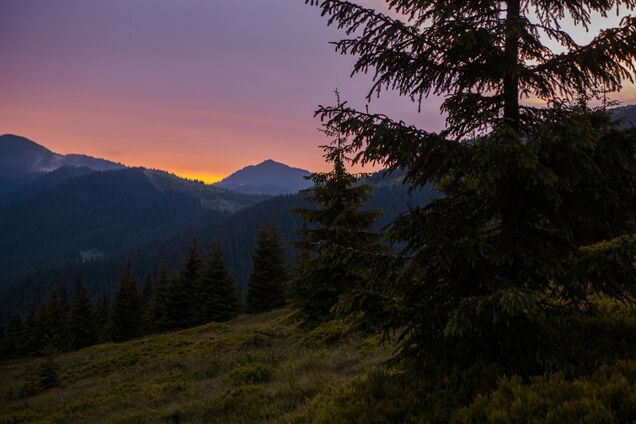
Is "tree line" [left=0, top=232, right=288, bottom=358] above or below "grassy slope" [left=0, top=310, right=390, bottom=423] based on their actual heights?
below

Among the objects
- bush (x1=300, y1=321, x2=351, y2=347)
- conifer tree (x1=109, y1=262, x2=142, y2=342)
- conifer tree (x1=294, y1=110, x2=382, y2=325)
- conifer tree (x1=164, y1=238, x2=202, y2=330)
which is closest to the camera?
bush (x1=300, y1=321, x2=351, y2=347)

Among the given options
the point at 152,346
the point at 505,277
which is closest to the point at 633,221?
the point at 505,277

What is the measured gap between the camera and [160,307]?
176 ft

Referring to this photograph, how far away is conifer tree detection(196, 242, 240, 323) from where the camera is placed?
49.8 meters

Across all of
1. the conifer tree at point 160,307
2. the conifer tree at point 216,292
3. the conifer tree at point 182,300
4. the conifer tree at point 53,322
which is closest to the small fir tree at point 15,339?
the conifer tree at point 53,322

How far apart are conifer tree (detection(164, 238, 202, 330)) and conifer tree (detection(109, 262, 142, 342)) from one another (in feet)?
26.5

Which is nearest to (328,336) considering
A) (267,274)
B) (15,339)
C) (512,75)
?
(512,75)

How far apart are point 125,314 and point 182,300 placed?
11226 mm

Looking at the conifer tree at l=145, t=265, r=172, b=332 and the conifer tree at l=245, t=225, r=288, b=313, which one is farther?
the conifer tree at l=145, t=265, r=172, b=332

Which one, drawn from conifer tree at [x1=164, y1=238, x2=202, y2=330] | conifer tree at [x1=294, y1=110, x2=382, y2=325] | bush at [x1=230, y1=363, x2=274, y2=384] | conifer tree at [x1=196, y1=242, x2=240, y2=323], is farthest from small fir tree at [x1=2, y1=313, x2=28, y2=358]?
bush at [x1=230, y1=363, x2=274, y2=384]

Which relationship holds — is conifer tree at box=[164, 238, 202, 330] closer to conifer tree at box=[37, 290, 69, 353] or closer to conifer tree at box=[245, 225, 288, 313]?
conifer tree at box=[245, 225, 288, 313]

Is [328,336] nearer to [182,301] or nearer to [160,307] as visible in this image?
[182,301]

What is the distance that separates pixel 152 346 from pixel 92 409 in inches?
705

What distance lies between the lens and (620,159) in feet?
17.4
